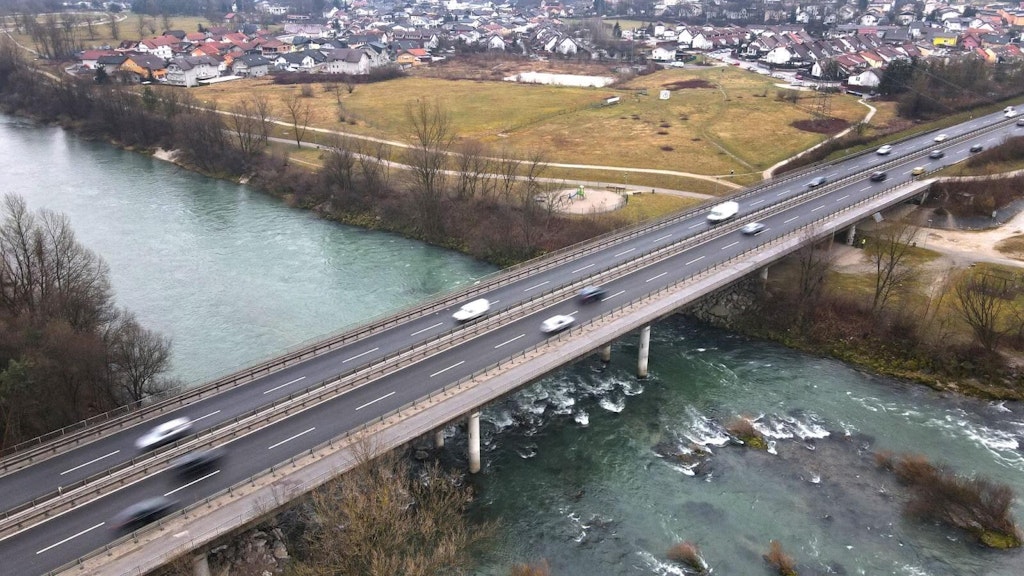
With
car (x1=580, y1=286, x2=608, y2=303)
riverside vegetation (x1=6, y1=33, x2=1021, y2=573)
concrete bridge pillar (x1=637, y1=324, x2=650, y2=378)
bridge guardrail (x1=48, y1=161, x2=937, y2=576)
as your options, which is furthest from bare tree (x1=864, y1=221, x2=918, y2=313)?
car (x1=580, y1=286, x2=608, y2=303)

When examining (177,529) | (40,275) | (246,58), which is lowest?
(177,529)

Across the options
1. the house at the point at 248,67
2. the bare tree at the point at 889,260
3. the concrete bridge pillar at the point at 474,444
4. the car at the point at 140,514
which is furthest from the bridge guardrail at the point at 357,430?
the house at the point at 248,67

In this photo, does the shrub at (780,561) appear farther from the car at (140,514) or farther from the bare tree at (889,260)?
the bare tree at (889,260)

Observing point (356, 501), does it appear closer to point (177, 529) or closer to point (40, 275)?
point (177, 529)

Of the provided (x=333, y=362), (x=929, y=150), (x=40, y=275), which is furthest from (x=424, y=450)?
(x=929, y=150)

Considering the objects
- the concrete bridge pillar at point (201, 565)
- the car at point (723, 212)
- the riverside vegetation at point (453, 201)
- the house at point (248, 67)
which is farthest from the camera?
the house at point (248, 67)

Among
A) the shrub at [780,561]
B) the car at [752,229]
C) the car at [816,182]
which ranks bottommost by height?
the shrub at [780,561]
